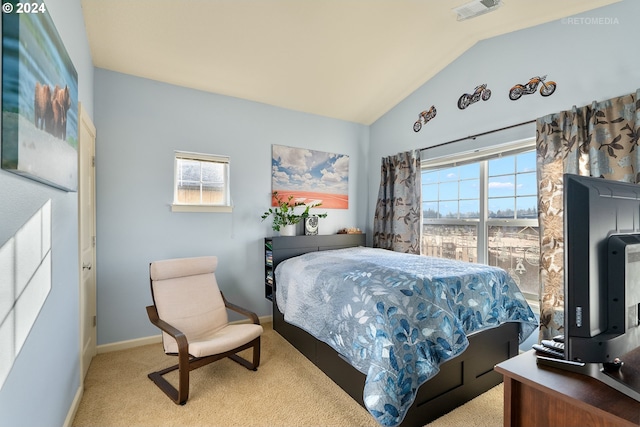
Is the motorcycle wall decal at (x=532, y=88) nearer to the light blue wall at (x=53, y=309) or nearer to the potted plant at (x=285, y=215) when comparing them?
the potted plant at (x=285, y=215)

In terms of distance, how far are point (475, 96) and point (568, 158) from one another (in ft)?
3.83

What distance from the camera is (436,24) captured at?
9.12ft

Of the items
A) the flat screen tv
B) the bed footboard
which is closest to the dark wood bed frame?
the bed footboard

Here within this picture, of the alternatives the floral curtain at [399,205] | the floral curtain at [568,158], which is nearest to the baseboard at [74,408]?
the floral curtain at [399,205]

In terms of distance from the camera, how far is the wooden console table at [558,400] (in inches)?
33.2

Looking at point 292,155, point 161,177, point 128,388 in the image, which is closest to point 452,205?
point 292,155

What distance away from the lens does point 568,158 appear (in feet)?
7.85

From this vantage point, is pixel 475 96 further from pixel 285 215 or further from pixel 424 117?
pixel 285 215

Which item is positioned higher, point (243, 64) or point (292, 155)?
point (243, 64)

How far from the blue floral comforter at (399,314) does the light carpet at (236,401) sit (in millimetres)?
376

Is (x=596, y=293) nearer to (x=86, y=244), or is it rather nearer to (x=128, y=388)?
(x=128, y=388)

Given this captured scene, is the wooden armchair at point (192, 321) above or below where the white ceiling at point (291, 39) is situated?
below

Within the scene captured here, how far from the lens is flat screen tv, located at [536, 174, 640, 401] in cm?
81

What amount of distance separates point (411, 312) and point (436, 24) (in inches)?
102
